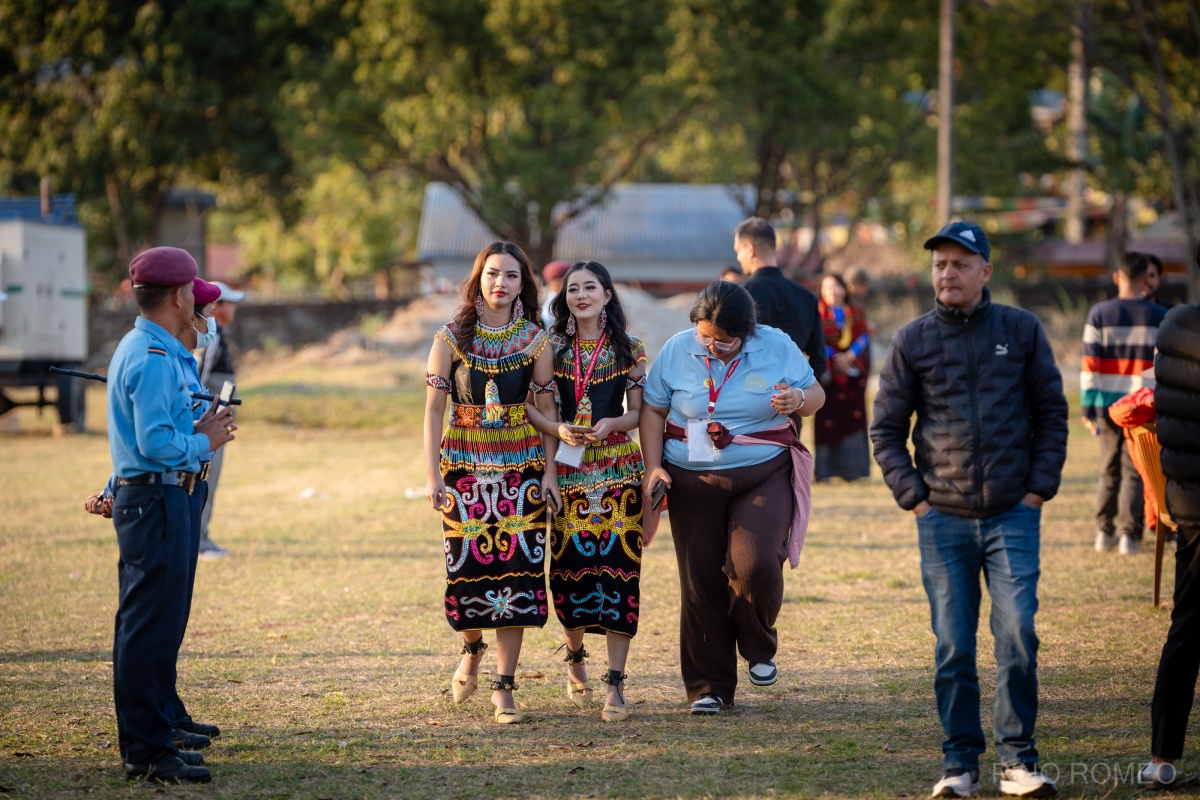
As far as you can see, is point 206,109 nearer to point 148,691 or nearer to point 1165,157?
point 1165,157

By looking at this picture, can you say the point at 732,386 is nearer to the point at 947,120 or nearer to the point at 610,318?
the point at 610,318

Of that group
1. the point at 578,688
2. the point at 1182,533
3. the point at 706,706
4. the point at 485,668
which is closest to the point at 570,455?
the point at 578,688

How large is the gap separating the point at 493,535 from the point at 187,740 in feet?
5.08

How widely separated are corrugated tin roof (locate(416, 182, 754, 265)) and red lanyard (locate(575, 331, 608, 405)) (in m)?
33.0

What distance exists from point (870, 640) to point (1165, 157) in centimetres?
2528

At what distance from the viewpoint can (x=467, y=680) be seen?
6062 mm

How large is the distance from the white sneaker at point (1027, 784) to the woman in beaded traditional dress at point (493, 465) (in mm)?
2181

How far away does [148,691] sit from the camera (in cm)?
490

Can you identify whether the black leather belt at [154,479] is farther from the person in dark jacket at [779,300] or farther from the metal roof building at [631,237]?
the metal roof building at [631,237]

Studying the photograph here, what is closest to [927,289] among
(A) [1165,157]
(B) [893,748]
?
(A) [1165,157]

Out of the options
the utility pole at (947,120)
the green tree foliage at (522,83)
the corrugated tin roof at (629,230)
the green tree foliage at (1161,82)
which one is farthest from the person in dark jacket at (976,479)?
the corrugated tin roof at (629,230)

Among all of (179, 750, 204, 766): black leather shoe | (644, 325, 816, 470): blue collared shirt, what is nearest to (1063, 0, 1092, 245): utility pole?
(644, 325, 816, 470): blue collared shirt

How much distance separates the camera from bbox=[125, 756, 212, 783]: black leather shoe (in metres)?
4.93

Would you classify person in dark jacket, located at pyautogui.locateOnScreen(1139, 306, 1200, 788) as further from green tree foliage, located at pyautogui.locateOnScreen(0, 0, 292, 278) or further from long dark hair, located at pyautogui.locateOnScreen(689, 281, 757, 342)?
green tree foliage, located at pyautogui.locateOnScreen(0, 0, 292, 278)
